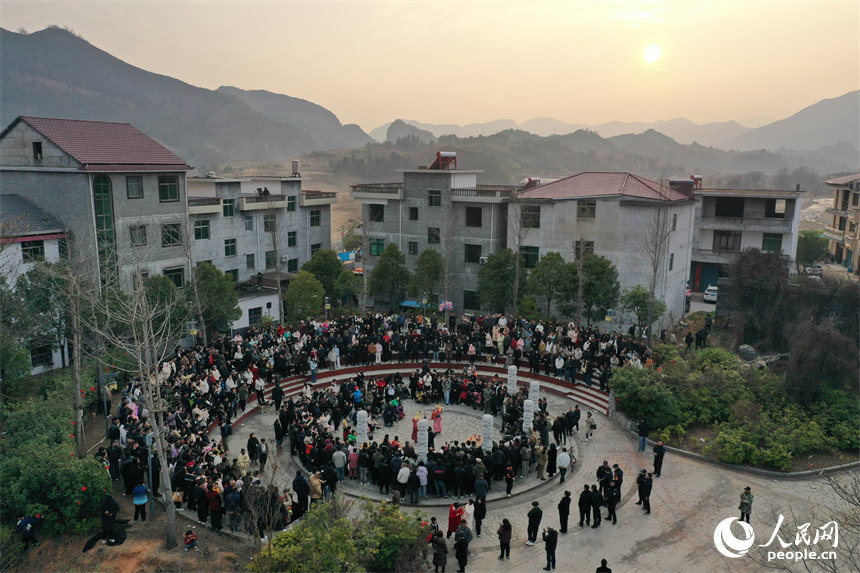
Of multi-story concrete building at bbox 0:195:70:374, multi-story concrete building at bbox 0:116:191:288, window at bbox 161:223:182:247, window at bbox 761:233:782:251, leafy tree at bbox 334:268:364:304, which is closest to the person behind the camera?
multi-story concrete building at bbox 0:195:70:374

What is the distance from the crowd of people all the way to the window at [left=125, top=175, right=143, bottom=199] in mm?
A: 10573

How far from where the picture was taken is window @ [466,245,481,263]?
134ft

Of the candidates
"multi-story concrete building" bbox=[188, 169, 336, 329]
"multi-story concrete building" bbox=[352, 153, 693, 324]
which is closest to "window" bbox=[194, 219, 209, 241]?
"multi-story concrete building" bbox=[188, 169, 336, 329]

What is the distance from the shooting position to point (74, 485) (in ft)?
50.4

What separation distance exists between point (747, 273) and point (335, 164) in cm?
15759

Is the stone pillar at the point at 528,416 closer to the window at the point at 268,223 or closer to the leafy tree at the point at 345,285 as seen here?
the leafy tree at the point at 345,285

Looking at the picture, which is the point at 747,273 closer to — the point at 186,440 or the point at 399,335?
the point at 399,335

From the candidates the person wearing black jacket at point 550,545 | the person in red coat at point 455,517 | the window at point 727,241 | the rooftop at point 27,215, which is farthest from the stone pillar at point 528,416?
the window at point 727,241

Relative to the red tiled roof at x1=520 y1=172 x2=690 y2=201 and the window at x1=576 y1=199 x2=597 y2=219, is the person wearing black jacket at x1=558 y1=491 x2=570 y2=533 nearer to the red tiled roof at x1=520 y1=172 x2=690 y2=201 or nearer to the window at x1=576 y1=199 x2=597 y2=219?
the red tiled roof at x1=520 y1=172 x2=690 y2=201

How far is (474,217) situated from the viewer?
40844 millimetres

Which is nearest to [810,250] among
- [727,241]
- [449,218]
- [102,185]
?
[727,241]

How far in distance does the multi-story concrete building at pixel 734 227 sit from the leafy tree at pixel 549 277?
19702mm

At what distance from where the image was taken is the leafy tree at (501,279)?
122 feet

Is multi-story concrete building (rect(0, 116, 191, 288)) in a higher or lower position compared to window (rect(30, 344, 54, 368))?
higher
